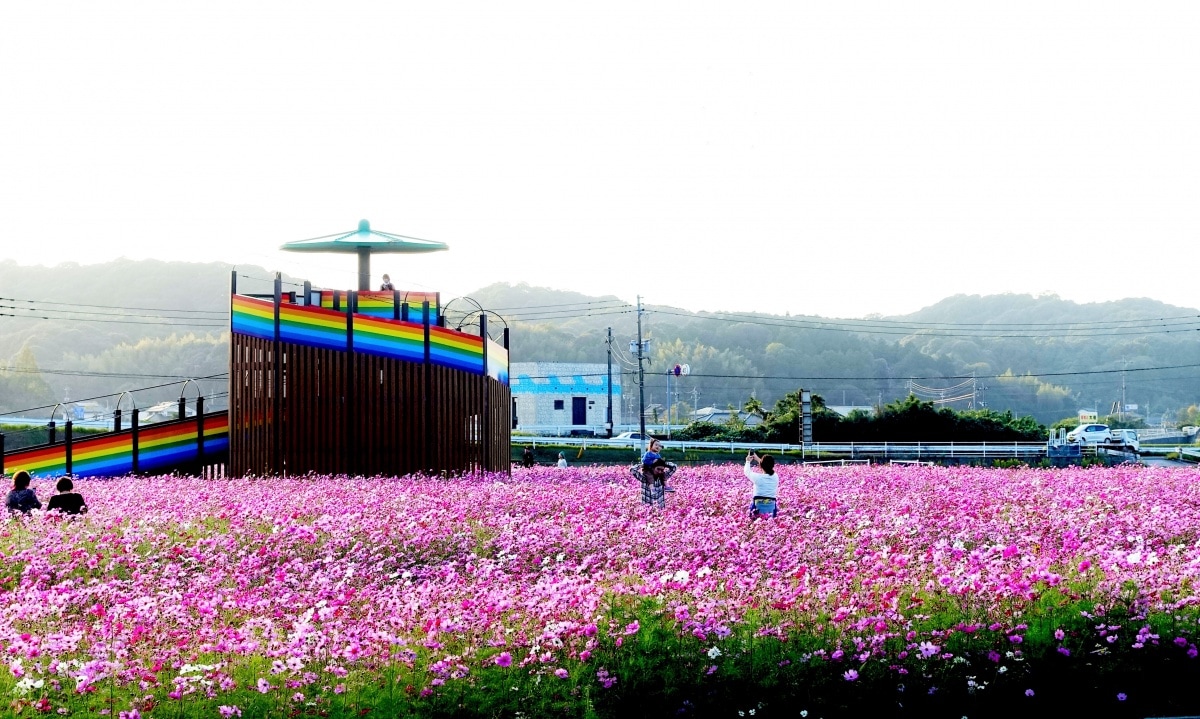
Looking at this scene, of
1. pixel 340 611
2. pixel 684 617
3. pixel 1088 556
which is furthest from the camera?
pixel 1088 556

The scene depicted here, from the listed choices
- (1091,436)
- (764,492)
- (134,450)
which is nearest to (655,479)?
(764,492)

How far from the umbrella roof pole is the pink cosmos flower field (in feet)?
45.3

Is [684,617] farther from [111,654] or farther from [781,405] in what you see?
[781,405]

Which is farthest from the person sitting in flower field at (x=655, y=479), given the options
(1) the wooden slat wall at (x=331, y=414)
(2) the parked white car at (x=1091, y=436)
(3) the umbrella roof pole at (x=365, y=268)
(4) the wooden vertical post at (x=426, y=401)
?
(2) the parked white car at (x=1091, y=436)

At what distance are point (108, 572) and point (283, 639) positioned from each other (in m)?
4.38

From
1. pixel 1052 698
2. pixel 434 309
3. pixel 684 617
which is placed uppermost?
pixel 434 309

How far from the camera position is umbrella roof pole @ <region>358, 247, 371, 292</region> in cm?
2833

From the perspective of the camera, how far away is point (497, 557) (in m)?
13.6

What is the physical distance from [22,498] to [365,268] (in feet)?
43.7

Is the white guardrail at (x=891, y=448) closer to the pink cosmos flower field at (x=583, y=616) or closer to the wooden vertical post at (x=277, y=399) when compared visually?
the wooden vertical post at (x=277, y=399)

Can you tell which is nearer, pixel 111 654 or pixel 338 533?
pixel 111 654

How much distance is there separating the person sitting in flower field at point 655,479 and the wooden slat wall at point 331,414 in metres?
7.18

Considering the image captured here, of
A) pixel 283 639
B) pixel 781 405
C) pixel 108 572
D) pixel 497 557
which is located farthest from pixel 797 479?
pixel 781 405

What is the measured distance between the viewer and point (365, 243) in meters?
28.1
